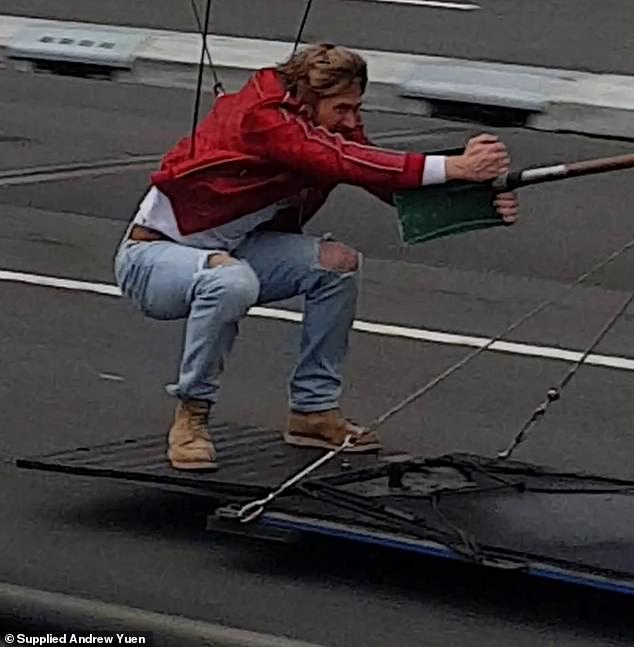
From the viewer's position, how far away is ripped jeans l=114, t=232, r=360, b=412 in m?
6.03

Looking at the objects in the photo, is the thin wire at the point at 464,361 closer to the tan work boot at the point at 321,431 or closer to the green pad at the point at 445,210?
the tan work boot at the point at 321,431

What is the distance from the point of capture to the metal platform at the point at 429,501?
212 inches

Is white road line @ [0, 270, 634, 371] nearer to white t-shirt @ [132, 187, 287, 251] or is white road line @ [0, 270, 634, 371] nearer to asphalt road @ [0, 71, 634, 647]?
asphalt road @ [0, 71, 634, 647]

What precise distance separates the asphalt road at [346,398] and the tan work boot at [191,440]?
0.19 m

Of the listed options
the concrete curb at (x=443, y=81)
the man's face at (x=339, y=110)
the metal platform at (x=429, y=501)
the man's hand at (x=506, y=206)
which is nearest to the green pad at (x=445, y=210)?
the man's hand at (x=506, y=206)

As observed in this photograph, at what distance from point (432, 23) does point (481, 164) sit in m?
12.5

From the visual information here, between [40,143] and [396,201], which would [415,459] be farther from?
[40,143]

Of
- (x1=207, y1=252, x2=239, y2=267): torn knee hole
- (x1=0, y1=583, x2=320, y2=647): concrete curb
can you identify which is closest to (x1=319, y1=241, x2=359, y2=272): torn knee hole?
(x1=207, y1=252, x2=239, y2=267): torn knee hole

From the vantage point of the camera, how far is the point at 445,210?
5879mm

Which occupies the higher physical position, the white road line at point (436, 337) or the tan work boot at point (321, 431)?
the tan work boot at point (321, 431)

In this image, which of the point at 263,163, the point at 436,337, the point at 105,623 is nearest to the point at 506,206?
the point at 263,163

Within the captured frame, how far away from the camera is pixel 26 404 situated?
7.36 metres

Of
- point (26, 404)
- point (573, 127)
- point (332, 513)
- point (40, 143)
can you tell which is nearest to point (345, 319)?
point (332, 513)

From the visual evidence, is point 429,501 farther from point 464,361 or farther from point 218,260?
point 464,361
